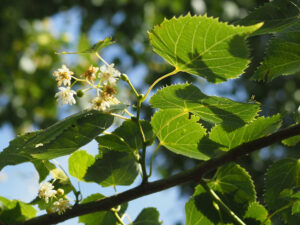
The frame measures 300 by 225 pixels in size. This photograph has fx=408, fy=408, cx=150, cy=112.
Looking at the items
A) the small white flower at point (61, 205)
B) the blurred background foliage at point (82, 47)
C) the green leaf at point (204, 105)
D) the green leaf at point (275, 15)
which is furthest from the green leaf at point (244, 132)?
the blurred background foliage at point (82, 47)

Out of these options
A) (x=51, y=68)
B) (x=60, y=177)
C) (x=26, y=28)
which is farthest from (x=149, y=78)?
(x=60, y=177)

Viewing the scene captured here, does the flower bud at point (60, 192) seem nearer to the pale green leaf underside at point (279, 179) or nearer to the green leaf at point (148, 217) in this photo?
the green leaf at point (148, 217)

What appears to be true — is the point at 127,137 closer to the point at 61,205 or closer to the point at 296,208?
the point at 61,205

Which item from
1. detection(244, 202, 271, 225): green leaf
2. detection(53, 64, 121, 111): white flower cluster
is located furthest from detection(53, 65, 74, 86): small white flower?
detection(244, 202, 271, 225): green leaf

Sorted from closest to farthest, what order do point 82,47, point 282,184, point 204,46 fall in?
point 204,46, point 282,184, point 82,47

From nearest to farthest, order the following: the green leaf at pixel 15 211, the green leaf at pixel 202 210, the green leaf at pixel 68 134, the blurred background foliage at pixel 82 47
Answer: the green leaf at pixel 68 134
the green leaf at pixel 202 210
the green leaf at pixel 15 211
the blurred background foliage at pixel 82 47

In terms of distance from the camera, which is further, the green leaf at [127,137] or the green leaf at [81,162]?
the green leaf at [81,162]

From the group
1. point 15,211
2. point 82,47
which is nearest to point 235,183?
point 15,211

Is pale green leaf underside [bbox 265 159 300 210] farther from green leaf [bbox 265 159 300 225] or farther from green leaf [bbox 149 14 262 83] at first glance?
green leaf [bbox 149 14 262 83]
